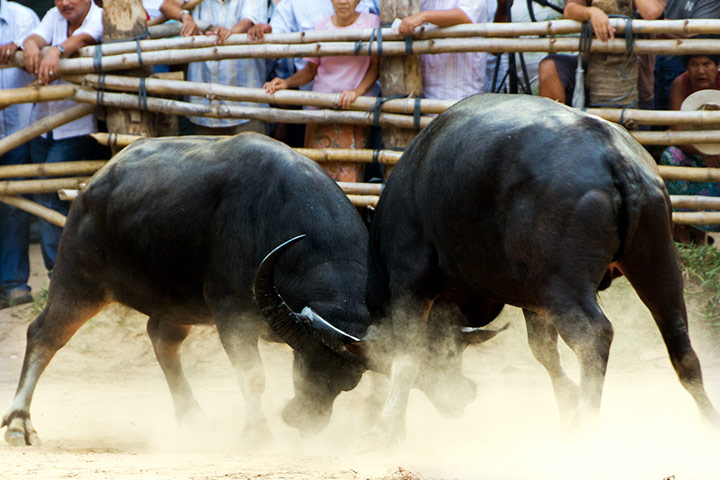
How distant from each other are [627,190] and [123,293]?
309 centimetres

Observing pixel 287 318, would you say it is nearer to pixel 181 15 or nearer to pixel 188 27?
pixel 188 27

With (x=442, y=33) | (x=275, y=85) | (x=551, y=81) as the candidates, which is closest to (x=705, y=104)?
(x=551, y=81)

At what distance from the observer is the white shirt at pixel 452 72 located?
7.23 m

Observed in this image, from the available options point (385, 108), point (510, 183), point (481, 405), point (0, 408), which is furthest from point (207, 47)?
point (510, 183)

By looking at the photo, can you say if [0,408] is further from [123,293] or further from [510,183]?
[510,183]

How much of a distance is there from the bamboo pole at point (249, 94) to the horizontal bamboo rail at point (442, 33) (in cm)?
24

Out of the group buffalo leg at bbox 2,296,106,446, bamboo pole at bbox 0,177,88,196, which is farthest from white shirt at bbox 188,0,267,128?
buffalo leg at bbox 2,296,106,446

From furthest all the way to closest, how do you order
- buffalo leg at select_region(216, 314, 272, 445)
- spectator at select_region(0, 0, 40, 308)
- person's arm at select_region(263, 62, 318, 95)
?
spectator at select_region(0, 0, 40, 308)
person's arm at select_region(263, 62, 318, 95)
buffalo leg at select_region(216, 314, 272, 445)

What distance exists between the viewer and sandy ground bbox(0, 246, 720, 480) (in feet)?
11.7

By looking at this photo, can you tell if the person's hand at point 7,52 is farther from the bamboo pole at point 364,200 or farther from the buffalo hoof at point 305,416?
the buffalo hoof at point 305,416

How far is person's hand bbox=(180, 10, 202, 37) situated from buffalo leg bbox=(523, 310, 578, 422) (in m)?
4.17

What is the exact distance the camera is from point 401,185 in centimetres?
443

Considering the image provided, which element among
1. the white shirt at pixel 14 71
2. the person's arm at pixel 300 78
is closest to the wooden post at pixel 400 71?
the person's arm at pixel 300 78

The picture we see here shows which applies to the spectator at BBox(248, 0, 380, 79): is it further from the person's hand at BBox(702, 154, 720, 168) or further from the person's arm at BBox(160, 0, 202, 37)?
the person's hand at BBox(702, 154, 720, 168)
